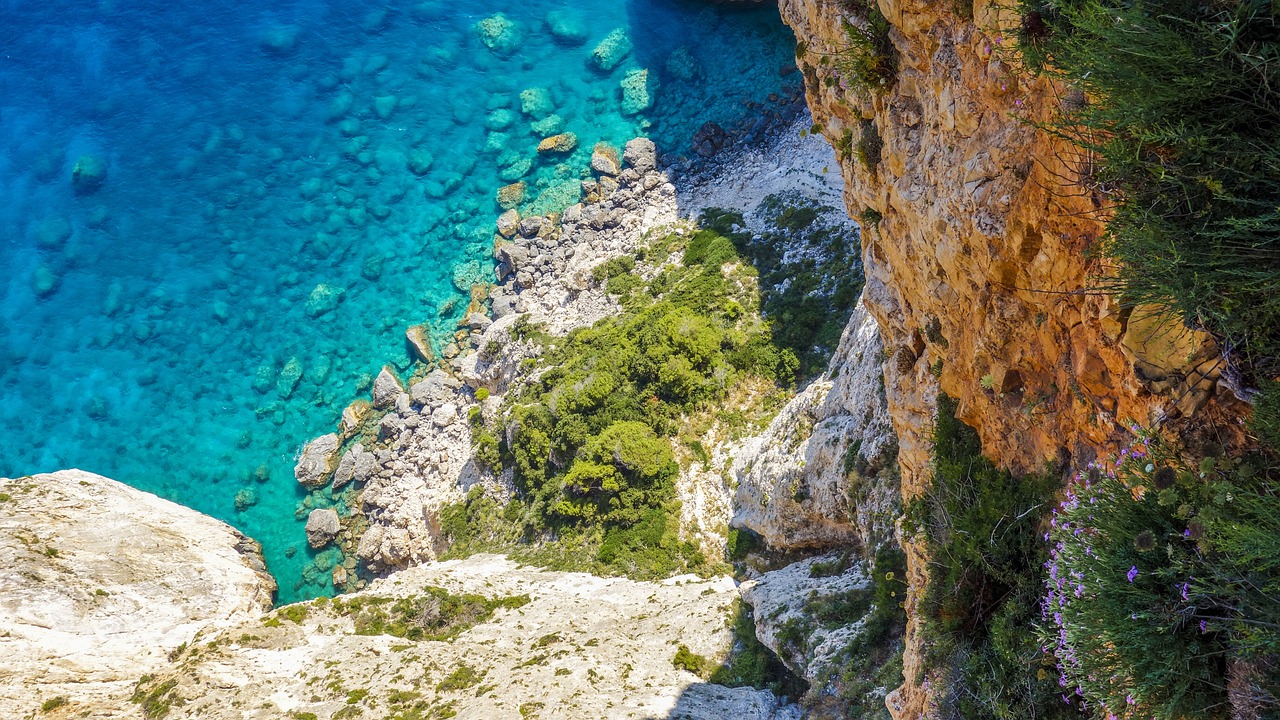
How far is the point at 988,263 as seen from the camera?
820cm

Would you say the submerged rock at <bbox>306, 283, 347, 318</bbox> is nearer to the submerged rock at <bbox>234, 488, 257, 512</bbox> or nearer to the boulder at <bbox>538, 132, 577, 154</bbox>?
the submerged rock at <bbox>234, 488, 257, 512</bbox>

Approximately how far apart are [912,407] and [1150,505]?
6.10 m

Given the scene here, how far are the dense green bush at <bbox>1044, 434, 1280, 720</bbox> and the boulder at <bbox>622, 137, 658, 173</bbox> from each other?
34351 millimetres

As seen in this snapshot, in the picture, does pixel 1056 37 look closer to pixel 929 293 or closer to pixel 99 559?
pixel 929 293

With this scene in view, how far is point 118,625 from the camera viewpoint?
22422 millimetres

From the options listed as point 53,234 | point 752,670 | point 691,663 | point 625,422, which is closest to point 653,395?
point 625,422

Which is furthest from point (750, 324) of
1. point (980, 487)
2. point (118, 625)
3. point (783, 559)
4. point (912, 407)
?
point (118, 625)

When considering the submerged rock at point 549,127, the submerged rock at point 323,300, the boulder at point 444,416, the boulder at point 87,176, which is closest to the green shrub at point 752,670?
the boulder at point 444,416

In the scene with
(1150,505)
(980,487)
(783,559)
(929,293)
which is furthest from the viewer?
(783,559)

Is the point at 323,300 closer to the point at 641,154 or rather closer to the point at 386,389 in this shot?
the point at 386,389

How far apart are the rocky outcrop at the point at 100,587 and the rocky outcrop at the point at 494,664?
247 cm

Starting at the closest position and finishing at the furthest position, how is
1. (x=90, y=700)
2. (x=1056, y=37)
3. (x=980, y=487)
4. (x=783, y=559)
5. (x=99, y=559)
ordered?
1. (x=1056, y=37)
2. (x=980, y=487)
3. (x=90, y=700)
4. (x=783, y=559)
5. (x=99, y=559)

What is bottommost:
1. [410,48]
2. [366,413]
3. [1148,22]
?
[366,413]

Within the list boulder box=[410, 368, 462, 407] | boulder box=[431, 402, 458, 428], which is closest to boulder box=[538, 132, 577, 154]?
boulder box=[410, 368, 462, 407]
